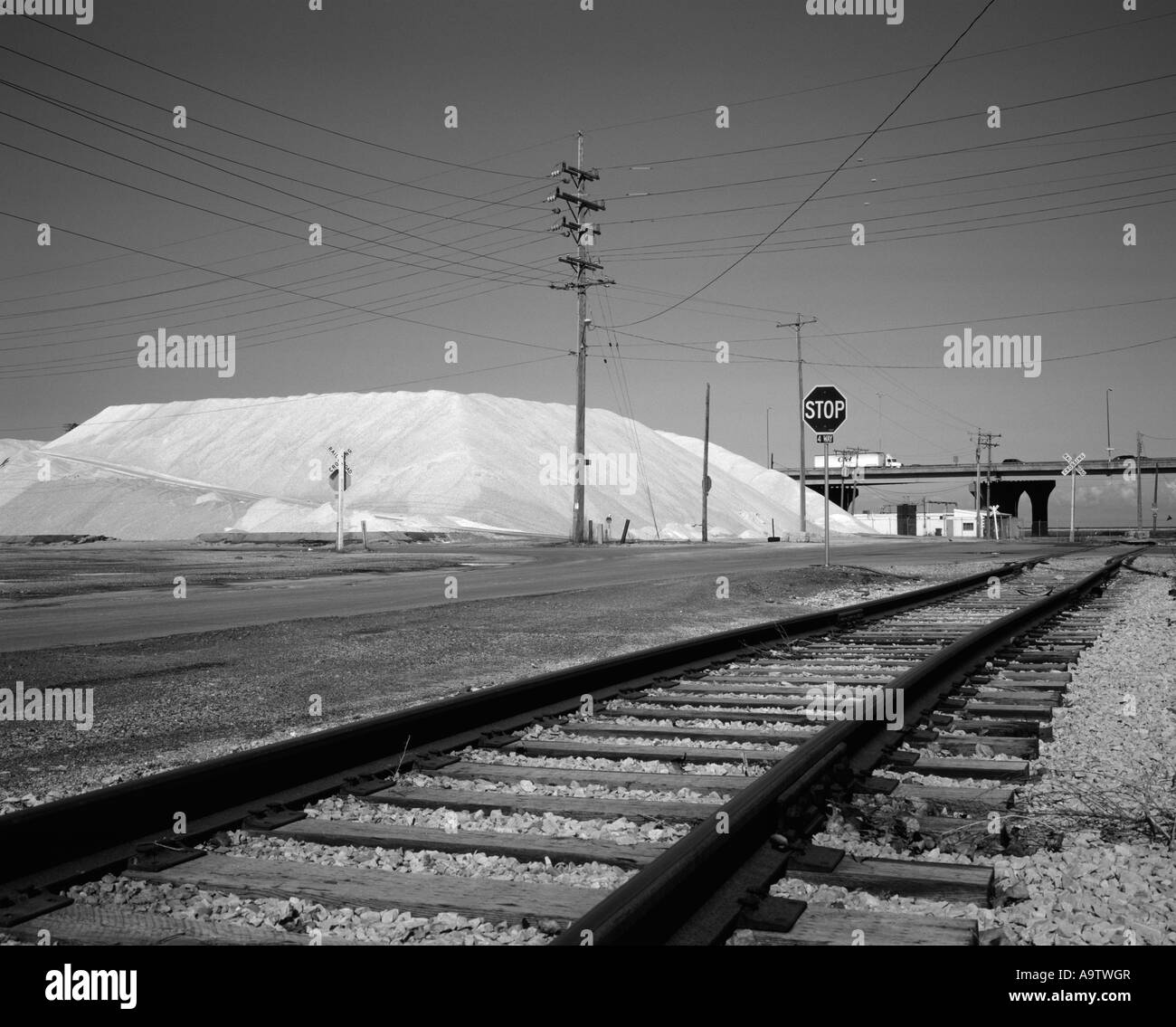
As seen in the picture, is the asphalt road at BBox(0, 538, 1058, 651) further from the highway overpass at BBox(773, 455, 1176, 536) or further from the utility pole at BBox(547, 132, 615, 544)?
the highway overpass at BBox(773, 455, 1176, 536)

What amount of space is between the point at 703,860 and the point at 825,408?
16274 millimetres

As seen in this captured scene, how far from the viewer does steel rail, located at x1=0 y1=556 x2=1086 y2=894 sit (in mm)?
3459

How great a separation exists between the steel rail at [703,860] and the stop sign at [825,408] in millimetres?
13346

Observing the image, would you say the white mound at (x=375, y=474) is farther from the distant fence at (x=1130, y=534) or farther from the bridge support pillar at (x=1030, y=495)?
the bridge support pillar at (x=1030, y=495)

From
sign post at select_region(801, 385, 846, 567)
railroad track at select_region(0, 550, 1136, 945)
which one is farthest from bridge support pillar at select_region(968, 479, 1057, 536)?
railroad track at select_region(0, 550, 1136, 945)

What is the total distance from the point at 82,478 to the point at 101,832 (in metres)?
69.4

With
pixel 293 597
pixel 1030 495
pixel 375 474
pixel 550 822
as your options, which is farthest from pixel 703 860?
pixel 1030 495

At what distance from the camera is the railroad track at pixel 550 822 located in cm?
299

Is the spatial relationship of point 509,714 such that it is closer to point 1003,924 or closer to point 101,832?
point 101,832

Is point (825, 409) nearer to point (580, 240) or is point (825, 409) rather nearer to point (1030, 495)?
point (580, 240)

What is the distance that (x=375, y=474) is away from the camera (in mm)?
88062

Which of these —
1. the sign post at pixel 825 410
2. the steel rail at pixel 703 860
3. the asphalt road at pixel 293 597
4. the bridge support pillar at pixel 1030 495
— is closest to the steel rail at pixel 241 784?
the steel rail at pixel 703 860
